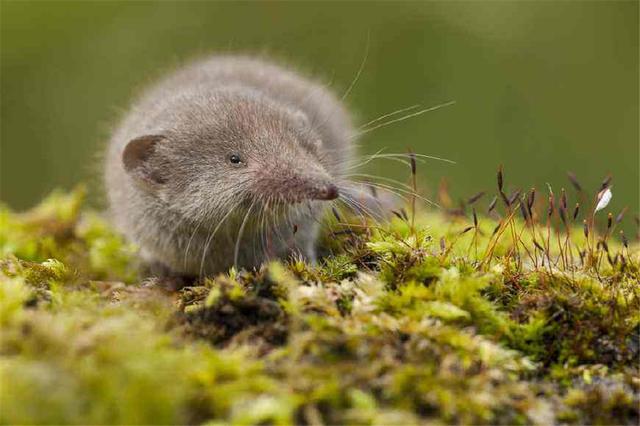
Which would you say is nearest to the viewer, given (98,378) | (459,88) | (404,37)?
(98,378)

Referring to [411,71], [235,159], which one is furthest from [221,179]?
[411,71]

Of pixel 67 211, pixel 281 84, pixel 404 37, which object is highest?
pixel 404 37

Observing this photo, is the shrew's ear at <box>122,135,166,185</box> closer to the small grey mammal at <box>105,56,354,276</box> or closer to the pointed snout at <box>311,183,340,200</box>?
the small grey mammal at <box>105,56,354,276</box>

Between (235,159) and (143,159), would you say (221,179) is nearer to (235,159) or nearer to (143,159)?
(235,159)

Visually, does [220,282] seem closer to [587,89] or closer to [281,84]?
[281,84]

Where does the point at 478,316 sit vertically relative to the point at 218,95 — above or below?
below

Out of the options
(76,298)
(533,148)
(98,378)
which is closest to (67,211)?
(76,298)

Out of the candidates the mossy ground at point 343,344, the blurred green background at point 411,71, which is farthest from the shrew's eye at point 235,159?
the blurred green background at point 411,71
